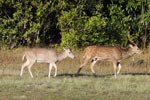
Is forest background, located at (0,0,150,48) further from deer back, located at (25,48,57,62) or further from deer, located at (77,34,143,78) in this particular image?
deer back, located at (25,48,57,62)

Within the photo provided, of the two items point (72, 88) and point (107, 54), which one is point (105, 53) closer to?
point (107, 54)

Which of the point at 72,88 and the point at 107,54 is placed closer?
the point at 72,88

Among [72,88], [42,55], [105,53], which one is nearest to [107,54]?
[105,53]

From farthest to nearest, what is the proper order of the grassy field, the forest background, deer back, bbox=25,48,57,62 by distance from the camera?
the forest background → deer back, bbox=25,48,57,62 → the grassy field

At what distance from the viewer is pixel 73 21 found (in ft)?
101

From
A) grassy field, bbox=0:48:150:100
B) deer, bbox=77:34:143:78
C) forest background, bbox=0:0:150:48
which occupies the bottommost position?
grassy field, bbox=0:48:150:100

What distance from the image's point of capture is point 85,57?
2330 cm

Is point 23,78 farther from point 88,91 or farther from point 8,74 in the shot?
point 88,91

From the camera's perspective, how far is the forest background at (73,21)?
3059 cm

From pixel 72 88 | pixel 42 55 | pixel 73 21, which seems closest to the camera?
pixel 72 88

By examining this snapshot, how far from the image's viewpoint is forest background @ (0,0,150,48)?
30.6 m

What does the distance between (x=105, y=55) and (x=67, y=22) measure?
8101 mm

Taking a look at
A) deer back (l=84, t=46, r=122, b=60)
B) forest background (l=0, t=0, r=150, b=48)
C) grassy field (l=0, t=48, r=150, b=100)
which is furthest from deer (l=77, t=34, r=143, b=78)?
forest background (l=0, t=0, r=150, b=48)

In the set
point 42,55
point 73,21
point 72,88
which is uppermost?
point 73,21
